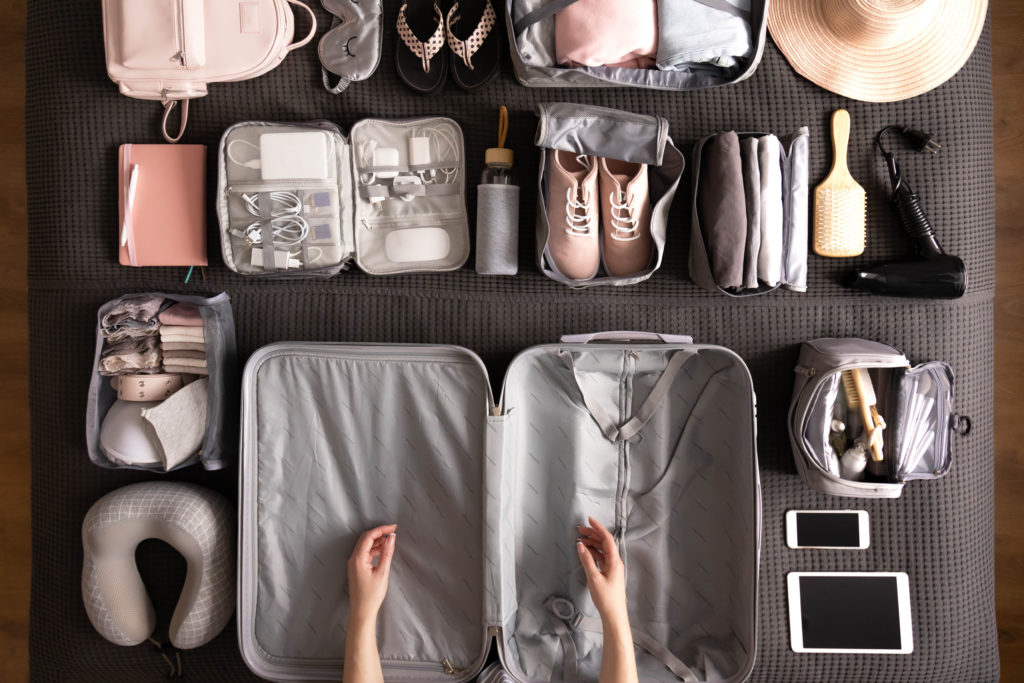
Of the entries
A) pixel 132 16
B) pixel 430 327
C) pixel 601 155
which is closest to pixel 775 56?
pixel 601 155

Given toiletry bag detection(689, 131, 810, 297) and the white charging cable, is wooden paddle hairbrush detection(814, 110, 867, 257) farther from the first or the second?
the white charging cable

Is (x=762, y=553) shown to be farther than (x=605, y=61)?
Yes

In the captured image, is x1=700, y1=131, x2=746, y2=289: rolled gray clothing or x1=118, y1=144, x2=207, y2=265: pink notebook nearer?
x1=700, y1=131, x2=746, y2=289: rolled gray clothing

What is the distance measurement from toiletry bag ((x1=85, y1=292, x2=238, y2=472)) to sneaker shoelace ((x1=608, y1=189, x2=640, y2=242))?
2.70 ft

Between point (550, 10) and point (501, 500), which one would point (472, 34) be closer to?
point (550, 10)

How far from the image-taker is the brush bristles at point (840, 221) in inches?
50.6

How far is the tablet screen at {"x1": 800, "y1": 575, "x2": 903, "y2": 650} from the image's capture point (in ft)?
4.37

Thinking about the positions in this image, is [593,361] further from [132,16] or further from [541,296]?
[132,16]

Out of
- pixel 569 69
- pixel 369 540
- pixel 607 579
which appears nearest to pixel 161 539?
pixel 369 540

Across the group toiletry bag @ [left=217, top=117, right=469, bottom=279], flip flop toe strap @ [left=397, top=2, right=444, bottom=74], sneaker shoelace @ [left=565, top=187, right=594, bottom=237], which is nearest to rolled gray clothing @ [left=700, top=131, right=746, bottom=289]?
sneaker shoelace @ [left=565, top=187, right=594, bottom=237]

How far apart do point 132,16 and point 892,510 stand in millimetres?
1868

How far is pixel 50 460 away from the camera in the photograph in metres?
1.38

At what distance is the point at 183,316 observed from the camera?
1287 mm

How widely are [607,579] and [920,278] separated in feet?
2.88
